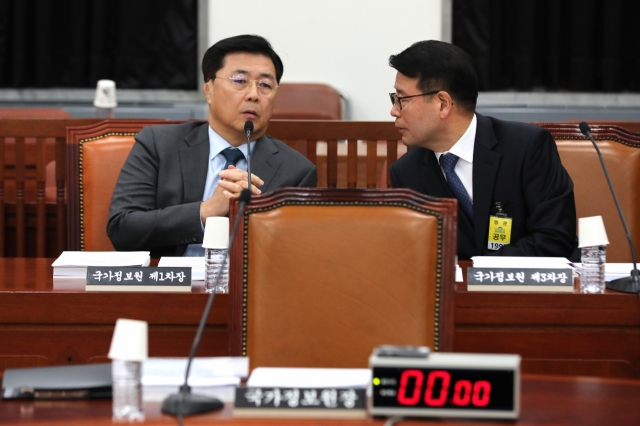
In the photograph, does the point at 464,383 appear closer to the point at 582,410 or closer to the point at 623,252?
the point at 582,410

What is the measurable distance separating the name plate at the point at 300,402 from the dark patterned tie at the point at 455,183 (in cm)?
133

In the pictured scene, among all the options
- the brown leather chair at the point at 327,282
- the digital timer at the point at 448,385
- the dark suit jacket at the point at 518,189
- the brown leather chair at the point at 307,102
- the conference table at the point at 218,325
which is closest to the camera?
the digital timer at the point at 448,385

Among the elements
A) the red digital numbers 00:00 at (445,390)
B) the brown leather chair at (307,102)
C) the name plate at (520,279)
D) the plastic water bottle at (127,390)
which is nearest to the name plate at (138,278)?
the name plate at (520,279)

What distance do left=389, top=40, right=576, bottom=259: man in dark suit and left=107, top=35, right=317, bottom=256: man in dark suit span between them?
12.7 inches

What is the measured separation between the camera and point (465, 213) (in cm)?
237

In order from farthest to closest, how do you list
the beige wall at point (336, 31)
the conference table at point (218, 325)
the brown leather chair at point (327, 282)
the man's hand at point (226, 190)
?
1. the beige wall at point (336, 31)
2. the man's hand at point (226, 190)
3. the conference table at point (218, 325)
4. the brown leather chair at point (327, 282)

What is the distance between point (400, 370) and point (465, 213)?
1.33 m

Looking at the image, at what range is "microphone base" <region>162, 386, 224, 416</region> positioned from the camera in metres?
1.12

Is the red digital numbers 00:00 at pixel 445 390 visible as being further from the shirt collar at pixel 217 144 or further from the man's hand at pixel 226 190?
the shirt collar at pixel 217 144

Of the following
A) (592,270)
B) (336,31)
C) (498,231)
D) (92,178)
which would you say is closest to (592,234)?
(592,270)

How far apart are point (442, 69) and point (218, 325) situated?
1017 mm

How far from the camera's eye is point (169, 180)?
2.47 m

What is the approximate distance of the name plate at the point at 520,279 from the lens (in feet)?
5.79

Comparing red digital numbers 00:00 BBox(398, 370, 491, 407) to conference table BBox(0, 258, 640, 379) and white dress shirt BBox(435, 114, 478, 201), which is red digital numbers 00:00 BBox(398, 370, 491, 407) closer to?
conference table BBox(0, 258, 640, 379)
